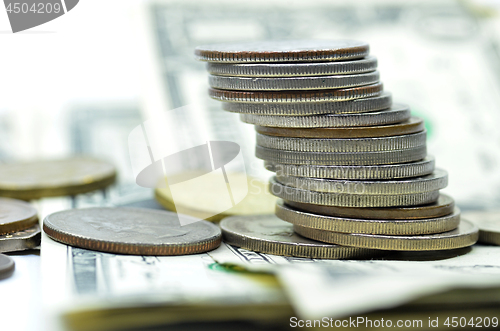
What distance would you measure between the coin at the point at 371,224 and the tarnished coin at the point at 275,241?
Result: 0.05m

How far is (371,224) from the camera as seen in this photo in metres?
1.32

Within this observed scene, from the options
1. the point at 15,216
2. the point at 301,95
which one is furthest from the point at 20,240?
the point at 301,95

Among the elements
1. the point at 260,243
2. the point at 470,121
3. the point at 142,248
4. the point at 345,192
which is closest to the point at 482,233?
the point at 345,192

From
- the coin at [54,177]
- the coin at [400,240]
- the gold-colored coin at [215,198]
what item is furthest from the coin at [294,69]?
the coin at [54,177]

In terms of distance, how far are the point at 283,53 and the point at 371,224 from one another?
0.41 m

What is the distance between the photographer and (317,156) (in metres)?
1.32

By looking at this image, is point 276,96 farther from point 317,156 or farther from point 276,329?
point 276,329

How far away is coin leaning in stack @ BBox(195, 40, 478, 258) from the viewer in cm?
128

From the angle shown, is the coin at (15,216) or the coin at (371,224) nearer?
the coin at (371,224)

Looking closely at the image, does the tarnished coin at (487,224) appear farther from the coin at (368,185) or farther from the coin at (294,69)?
the coin at (294,69)

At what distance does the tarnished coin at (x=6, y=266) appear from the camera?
1.29m

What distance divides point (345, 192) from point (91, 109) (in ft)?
6.26

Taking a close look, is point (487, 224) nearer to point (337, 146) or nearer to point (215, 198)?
point (337, 146)

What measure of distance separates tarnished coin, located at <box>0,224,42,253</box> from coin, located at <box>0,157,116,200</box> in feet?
1.46
